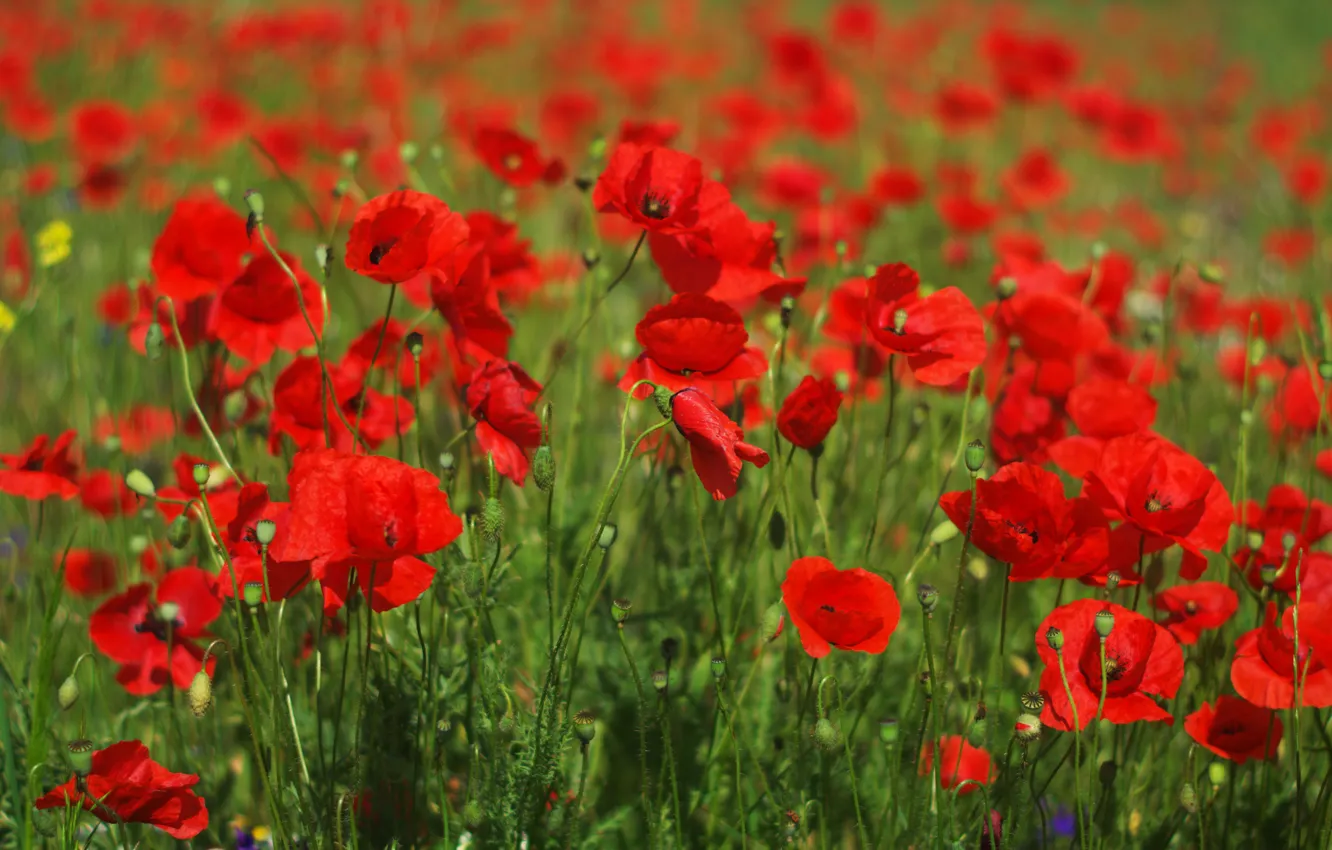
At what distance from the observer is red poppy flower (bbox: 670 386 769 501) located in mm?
1429

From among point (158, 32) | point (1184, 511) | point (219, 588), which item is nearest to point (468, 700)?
point (219, 588)

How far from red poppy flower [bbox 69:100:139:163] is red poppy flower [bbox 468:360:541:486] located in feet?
10.3

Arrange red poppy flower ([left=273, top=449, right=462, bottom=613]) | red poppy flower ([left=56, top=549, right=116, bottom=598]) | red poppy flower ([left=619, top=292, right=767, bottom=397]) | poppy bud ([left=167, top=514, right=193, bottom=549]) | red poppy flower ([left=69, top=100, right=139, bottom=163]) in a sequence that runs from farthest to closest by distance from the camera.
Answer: red poppy flower ([left=69, top=100, right=139, bottom=163]) < red poppy flower ([left=56, top=549, right=116, bottom=598]) < poppy bud ([left=167, top=514, right=193, bottom=549]) < red poppy flower ([left=619, top=292, right=767, bottom=397]) < red poppy flower ([left=273, top=449, right=462, bottom=613])

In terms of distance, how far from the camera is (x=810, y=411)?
169 cm

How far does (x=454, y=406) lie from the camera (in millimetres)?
2709

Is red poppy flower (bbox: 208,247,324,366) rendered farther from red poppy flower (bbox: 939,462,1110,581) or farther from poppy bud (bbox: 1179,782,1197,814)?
A: poppy bud (bbox: 1179,782,1197,814)

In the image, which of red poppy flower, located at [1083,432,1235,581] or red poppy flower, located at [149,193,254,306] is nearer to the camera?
red poppy flower, located at [1083,432,1235,581]

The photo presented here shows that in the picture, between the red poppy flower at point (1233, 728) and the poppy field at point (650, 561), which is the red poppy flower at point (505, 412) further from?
the red poppy flower at point (1233, 728)

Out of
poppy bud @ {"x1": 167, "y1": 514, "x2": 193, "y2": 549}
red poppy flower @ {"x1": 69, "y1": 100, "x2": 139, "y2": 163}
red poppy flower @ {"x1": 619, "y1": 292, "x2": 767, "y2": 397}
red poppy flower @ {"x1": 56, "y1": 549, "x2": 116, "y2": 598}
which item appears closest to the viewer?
red poppy flower @ {"x1": 619, "y1": 292, "x2": 767, "y2": 397}

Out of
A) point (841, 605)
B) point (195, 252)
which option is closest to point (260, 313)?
point (195, 252)

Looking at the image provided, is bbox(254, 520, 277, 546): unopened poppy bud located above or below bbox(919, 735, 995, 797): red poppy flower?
above

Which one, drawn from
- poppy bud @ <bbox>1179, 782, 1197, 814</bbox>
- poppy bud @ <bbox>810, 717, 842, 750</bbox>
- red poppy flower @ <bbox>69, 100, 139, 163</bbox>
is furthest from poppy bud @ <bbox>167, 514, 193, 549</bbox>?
red poppy flower @ <bbox>69, 100, 139, 163</bbox>

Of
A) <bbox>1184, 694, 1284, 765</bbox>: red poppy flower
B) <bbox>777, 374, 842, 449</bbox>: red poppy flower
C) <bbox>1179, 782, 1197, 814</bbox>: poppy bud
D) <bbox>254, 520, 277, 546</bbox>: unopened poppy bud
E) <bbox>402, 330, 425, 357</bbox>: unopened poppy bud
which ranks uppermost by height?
<bbox>402, 330, 425, 357</bbox>: unopened poppy bud

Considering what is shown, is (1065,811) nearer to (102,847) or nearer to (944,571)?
(944,571)
